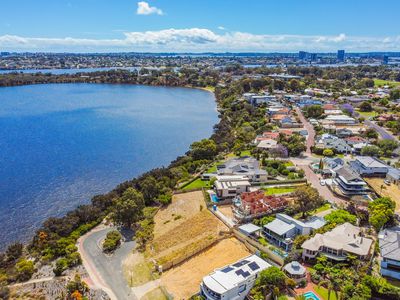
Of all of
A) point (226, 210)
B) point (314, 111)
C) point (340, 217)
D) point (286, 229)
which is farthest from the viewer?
point (314, 111)

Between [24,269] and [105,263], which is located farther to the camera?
[105,263]

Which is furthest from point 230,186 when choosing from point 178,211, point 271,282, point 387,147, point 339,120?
point 339,120

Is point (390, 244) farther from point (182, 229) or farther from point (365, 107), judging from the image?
point (365, 107)

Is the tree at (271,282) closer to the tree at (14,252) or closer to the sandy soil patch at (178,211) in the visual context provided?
the sandy soil patch at (178,211)

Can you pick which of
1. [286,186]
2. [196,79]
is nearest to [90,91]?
[196,79]

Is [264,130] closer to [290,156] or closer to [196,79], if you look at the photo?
[290,156]

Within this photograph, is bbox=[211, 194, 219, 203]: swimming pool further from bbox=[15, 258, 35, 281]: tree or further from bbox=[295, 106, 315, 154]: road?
bbox=[295, 106, 315, 154]: road
